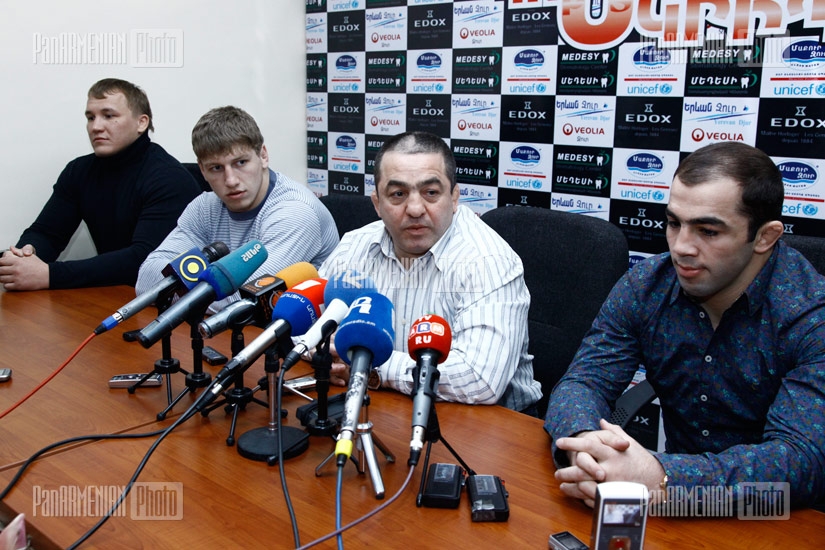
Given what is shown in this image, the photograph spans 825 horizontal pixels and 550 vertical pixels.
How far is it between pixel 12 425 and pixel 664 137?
8.38 feet

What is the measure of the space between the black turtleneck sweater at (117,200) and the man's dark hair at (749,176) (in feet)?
7.33

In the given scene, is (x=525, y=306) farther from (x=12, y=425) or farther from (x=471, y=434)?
(x=12, y=425)

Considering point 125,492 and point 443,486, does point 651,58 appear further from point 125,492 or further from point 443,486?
point 125,492

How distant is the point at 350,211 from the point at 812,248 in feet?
5.26

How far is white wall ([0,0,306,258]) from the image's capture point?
10.7 ft

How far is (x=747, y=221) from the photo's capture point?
1.46m

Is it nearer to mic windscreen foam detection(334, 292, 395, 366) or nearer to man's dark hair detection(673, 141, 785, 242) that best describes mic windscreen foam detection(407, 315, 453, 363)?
mic windscreen foam detection(334, 292, 395, 366)

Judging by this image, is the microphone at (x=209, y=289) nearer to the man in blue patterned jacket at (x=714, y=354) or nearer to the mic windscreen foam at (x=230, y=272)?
the mic windscreen foam at (x=230, y=272)

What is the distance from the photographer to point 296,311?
1.25 metres

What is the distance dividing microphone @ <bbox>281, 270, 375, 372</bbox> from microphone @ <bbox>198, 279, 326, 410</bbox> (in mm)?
32

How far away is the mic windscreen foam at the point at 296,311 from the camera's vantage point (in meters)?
1.24

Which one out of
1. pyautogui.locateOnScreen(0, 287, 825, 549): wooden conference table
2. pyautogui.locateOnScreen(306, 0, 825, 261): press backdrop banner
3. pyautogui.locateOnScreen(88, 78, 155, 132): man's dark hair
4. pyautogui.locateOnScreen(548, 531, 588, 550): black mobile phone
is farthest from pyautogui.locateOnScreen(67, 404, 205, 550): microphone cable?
pyautogui.locateOnScreen(306, 0, 825, 261): press backdrop banner

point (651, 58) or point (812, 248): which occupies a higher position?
point (651, 58)

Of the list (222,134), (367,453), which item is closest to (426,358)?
(367,453)
